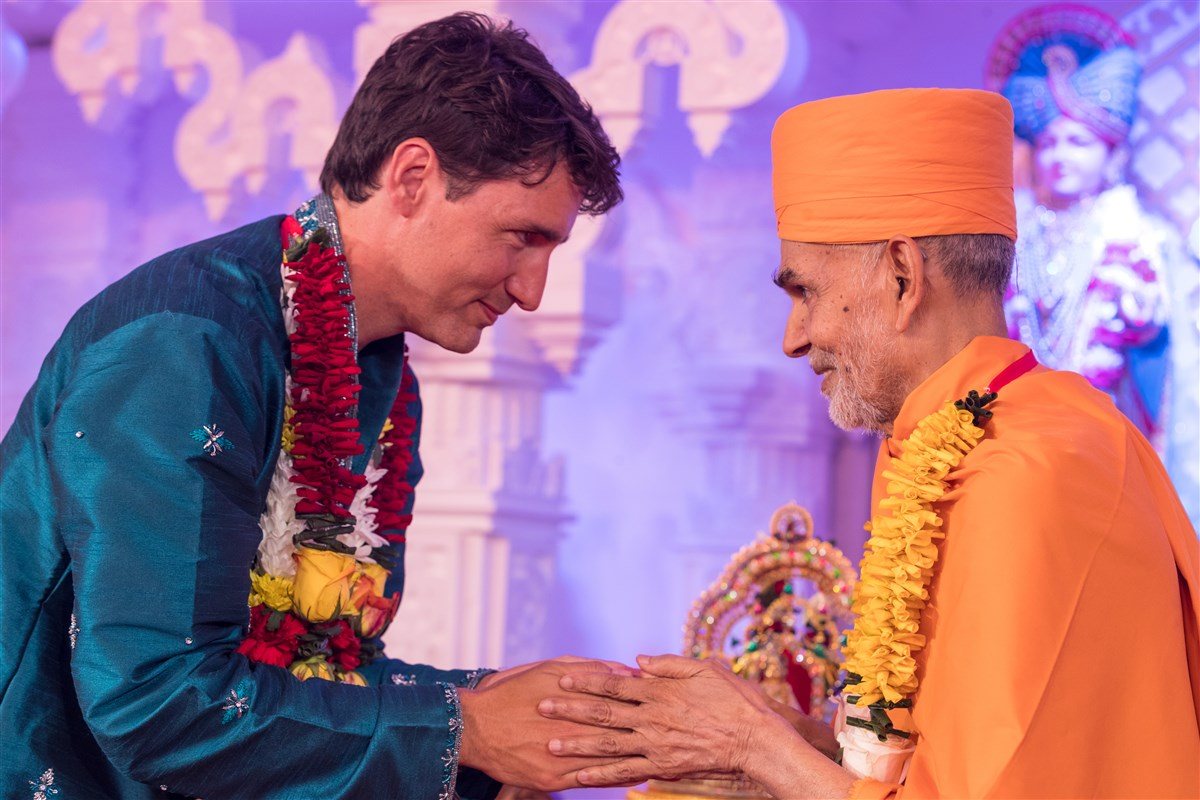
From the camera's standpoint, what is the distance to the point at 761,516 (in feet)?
22.5

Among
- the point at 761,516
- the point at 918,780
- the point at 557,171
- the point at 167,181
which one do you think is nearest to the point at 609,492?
the point at 761,516

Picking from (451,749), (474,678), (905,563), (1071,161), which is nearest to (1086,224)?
(1071,161)

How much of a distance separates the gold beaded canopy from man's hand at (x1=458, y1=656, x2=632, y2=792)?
92cm

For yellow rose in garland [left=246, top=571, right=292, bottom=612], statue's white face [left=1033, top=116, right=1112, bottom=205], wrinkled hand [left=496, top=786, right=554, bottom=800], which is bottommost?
wrinkled hand [left=496, top=786, right=554, bottom=800]

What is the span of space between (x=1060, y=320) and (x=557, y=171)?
436 centimetres

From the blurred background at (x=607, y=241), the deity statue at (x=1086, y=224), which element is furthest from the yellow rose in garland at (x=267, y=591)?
the deity statue at (x=1086, y=224)

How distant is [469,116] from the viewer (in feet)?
8.79

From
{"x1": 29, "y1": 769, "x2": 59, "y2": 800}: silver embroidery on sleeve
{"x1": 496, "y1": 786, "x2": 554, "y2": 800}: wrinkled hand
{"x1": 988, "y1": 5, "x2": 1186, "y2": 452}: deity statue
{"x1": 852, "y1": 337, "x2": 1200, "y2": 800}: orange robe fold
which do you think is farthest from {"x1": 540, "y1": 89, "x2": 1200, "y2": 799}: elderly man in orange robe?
{"x1": 988, "y1": 5, "x2": 1186, "y2": 452}: deity statue

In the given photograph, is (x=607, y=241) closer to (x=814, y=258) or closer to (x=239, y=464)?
(x=814, y=258)

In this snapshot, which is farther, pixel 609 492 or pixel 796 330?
pixel 609 492

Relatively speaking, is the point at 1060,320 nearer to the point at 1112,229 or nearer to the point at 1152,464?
the point at 1112,229

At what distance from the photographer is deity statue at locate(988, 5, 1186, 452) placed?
6.51m

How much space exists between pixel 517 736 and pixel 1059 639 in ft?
2.97

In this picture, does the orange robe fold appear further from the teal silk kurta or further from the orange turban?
the teal silk kurta
